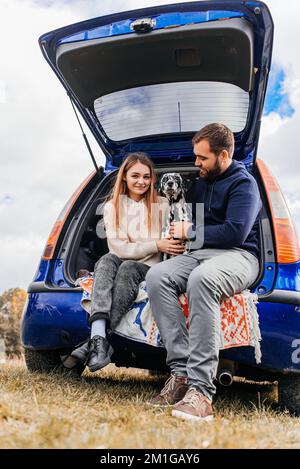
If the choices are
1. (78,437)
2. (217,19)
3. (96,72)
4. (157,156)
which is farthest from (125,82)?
(78,437)

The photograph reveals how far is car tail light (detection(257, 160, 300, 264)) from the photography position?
10.4ft

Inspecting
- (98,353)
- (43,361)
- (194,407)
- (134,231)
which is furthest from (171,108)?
(194,407)

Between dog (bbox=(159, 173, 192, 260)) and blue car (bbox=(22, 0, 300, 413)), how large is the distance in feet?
0.45

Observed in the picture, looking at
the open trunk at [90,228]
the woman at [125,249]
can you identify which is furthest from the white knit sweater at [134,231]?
the open trunk at [90,228]

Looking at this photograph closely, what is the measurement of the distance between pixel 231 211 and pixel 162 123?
120cm

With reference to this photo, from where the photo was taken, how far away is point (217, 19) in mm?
3148

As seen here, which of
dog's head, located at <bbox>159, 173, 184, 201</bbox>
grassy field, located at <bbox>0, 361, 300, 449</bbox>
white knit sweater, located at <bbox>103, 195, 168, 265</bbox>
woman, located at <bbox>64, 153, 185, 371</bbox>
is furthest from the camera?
dog's head, located at <bbox>159, 173, 184, 201</bbox>

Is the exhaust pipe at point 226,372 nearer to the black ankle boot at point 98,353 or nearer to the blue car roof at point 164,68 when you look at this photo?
the black ankle boot at point 98,353

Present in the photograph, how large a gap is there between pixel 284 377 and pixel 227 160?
1.36 metres

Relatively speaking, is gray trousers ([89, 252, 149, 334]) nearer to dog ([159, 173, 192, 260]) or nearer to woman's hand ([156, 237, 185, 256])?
woman's hand ([156, 237, 185, 256])

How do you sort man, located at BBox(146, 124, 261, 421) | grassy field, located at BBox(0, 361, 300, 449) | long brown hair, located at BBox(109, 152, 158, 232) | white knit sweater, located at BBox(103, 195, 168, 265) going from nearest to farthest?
grassy field, located at BBox(0, 361, 300, 449) → man, located at BBox(146, 124, 261, 421) → white knit sweater, located at BBox(103, 195, 168, 265) → long brown hair, located at BBox(109, 152, 158, 232)

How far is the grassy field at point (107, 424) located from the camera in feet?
6.36

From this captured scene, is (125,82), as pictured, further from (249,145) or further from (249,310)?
(249,310)

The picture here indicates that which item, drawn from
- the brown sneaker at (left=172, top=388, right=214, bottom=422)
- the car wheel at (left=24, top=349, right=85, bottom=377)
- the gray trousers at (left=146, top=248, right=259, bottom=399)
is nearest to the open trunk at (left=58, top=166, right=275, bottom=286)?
the gray trousers at (left=146, top=248, right=259, bottom=399)
